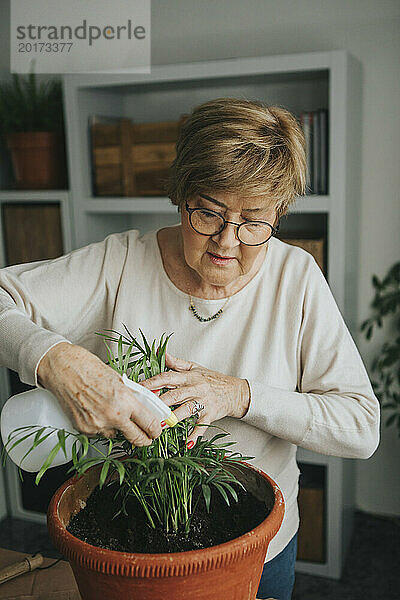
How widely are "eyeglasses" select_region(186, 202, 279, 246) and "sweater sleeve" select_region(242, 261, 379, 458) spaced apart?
0.63 ft

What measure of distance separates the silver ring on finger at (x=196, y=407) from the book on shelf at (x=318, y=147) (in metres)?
1.47

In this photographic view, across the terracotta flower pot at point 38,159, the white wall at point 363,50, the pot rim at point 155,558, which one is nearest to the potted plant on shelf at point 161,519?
the pot rim at point 155,558

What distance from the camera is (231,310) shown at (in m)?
A: 1.33

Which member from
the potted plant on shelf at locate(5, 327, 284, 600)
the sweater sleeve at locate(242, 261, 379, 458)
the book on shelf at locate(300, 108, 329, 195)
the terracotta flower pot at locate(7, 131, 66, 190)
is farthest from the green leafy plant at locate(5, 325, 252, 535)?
the terracotta flower pot at locate(7, 131, 66, 190)

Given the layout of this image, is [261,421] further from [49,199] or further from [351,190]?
[49,199]

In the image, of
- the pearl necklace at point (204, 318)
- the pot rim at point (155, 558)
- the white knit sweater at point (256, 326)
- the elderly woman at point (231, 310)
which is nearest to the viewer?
the pot rim at point (155, 558)

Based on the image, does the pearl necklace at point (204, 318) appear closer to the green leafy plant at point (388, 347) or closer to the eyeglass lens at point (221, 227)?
the eyeglass lens at point (221, 227)

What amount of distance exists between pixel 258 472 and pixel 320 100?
2047 millimetres

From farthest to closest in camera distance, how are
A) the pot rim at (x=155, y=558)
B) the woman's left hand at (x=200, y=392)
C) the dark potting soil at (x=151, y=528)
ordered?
the woman's left hand at (x=200, y=392) → the dark potting soil at (x=151, y=528) → the pot rim at (x=155, y=558)

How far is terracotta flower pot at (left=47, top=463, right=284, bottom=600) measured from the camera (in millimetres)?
743

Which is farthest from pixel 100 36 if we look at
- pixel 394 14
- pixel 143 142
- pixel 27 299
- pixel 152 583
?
pixel 152 583

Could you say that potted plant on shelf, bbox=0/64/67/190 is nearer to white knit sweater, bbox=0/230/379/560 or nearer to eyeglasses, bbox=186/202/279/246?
white knit sweater, bbox=0/230/379/560

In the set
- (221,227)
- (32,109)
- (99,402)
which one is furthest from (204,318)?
(32,109)

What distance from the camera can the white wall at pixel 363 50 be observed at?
250 cm
